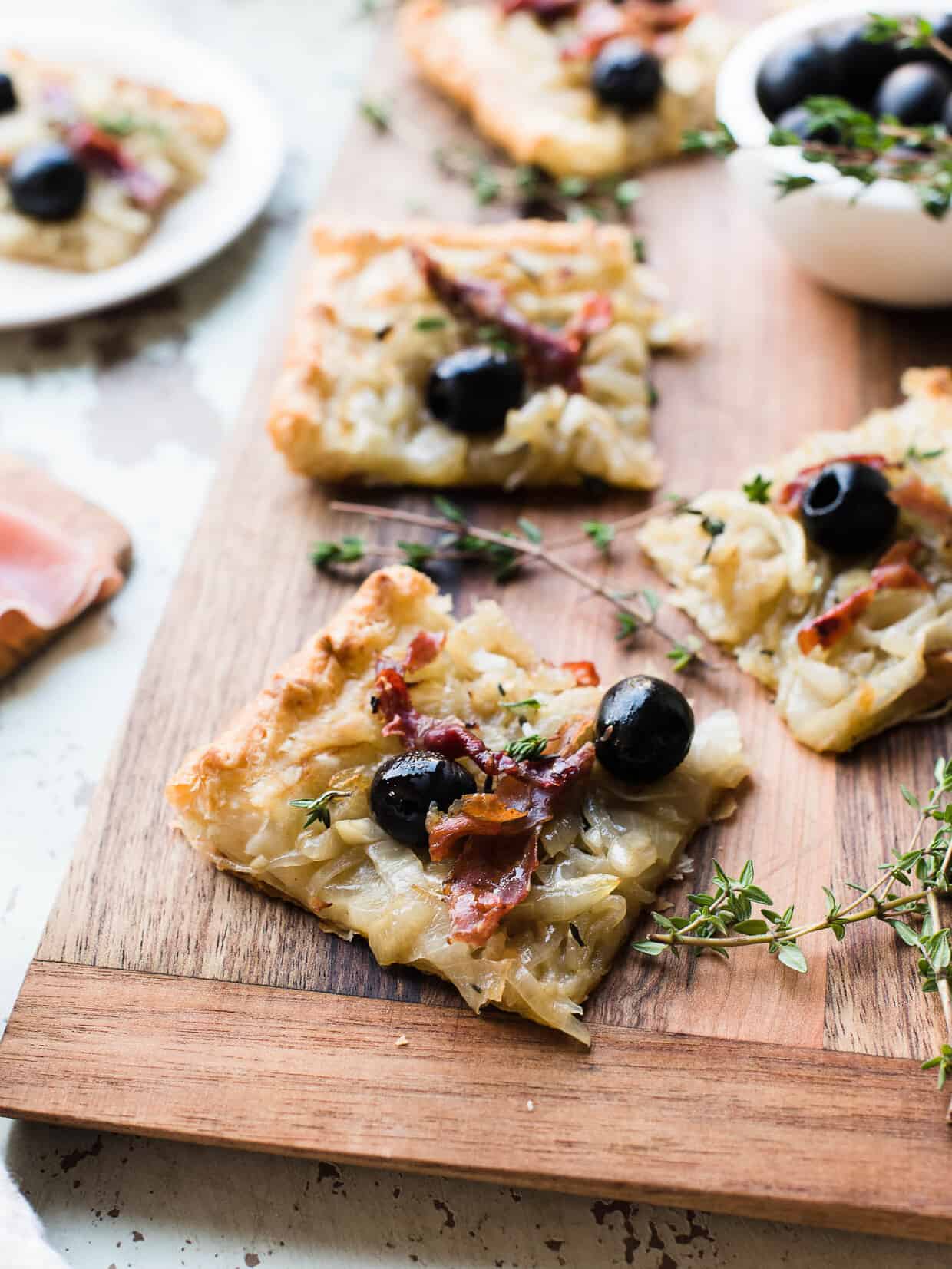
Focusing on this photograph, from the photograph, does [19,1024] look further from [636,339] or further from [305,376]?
[636,339]

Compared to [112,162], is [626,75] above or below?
above

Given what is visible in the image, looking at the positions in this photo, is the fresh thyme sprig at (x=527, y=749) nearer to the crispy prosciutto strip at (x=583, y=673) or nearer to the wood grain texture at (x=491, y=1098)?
the crispy prosciutto strip at (x=583, y=673)

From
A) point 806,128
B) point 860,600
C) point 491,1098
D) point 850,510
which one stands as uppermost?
point 806,128

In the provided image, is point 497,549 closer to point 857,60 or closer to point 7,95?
point 857,60

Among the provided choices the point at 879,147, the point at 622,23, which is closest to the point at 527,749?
the point at 879,147

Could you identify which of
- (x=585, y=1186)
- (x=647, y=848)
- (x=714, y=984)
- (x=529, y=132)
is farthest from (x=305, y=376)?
(x=585, y=1186)

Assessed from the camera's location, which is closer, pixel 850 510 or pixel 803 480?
pixel 850 510
